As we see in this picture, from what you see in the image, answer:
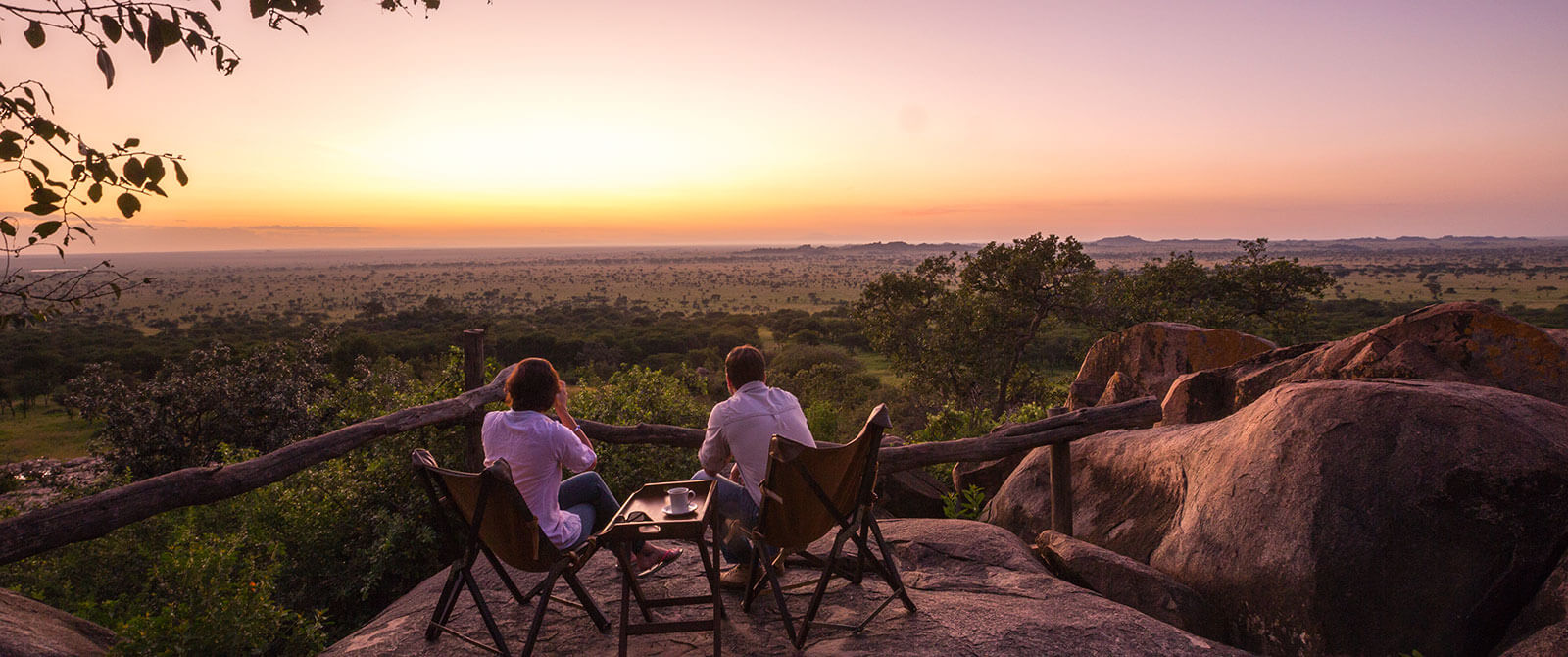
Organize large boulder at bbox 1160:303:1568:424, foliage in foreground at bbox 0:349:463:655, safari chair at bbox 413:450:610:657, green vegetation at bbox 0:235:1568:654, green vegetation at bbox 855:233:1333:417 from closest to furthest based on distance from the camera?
1. safari chair at bbox 413:450:610:657
2. large boulder at bbox 1160:303:1568:424
3. green vegetation at bbox 0:235:1568:654
4. foliage in foreground at bbox 0:349:463:655
5. green vegetation at bbox 855:233:1333:417

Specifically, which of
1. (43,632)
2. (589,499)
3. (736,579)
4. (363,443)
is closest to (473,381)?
(363,443)

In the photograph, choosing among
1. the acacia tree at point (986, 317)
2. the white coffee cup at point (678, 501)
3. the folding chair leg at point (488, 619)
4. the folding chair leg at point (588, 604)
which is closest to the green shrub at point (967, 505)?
the white coffee cup at point (678, 501)

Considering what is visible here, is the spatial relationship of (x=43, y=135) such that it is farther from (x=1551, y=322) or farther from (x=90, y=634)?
(x=1551, y=322)

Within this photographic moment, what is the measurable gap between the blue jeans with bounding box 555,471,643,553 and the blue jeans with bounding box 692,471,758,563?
23.7 inches

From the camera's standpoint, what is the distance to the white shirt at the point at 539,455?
14.1 feet

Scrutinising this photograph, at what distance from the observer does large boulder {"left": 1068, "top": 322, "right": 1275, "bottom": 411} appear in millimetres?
10352

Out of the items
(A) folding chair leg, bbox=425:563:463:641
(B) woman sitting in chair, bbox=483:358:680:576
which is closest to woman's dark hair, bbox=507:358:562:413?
(B) woman sitting in chair, bbox=483:358:680:576

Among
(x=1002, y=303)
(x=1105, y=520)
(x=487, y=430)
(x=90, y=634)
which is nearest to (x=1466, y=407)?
(x=1105, y=520)

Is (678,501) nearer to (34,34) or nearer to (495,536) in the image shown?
(495,536)

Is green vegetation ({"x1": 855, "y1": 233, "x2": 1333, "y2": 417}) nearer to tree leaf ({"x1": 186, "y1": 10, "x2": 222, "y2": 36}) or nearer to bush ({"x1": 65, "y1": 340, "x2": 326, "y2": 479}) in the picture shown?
bush ({"x1": 65, "y1": 340, "x2": 326, "y2": 479})

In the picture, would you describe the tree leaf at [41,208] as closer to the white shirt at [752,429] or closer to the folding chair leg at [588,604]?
the folding chair leg at [588,604]

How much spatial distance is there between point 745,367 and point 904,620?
5.95ft

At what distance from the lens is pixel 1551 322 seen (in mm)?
36906

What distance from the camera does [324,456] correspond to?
549cm
